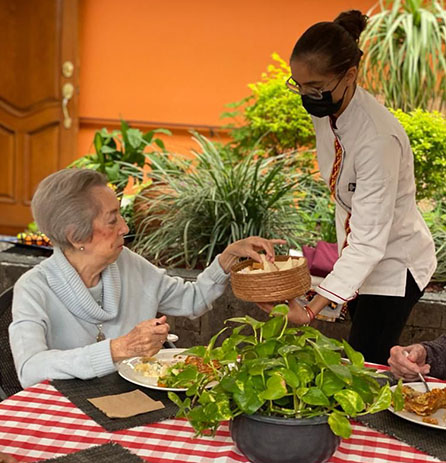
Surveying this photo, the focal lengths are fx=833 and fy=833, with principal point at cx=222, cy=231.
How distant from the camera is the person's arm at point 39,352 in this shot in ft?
6.65

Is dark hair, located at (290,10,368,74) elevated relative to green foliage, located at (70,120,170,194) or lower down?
elevated

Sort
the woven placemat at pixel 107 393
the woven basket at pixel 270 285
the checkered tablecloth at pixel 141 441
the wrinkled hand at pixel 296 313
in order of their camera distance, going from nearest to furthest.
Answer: the checkered tablecloth at pixel 141 441 → the woven placemat at pixel 107 393 → the woven basket at pixel 270 285 → the wrinkled hand at pixel 296 313

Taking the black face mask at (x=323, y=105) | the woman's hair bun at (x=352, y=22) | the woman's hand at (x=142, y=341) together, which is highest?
the woman's hair bun at (x=352, y=22)

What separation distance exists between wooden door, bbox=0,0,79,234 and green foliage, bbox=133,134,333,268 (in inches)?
118

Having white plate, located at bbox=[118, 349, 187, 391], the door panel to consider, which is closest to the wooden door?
the door panel

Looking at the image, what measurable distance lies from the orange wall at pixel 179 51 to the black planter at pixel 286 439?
5751 mm

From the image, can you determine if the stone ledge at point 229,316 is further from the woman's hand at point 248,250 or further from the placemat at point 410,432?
the placemat at point 410,432

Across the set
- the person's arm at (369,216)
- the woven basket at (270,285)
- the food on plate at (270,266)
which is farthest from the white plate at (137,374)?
the person's arm at (369,216)

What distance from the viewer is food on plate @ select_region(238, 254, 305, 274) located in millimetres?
2434

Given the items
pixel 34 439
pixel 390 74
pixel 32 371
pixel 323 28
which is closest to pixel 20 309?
pixel 32 371

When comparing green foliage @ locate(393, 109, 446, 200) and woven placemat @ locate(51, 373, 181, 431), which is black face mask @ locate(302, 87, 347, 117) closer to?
woven placemat @ locate(51, 373, 181, 431)

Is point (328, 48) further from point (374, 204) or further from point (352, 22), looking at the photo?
point (374, 204)

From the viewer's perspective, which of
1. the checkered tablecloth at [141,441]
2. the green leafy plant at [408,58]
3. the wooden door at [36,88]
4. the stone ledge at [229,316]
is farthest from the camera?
the wooden door at [36,88]

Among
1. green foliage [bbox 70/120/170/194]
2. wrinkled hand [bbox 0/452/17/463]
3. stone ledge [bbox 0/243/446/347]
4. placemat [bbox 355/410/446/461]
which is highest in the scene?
green foliage [bbox 70/120/170/194]
